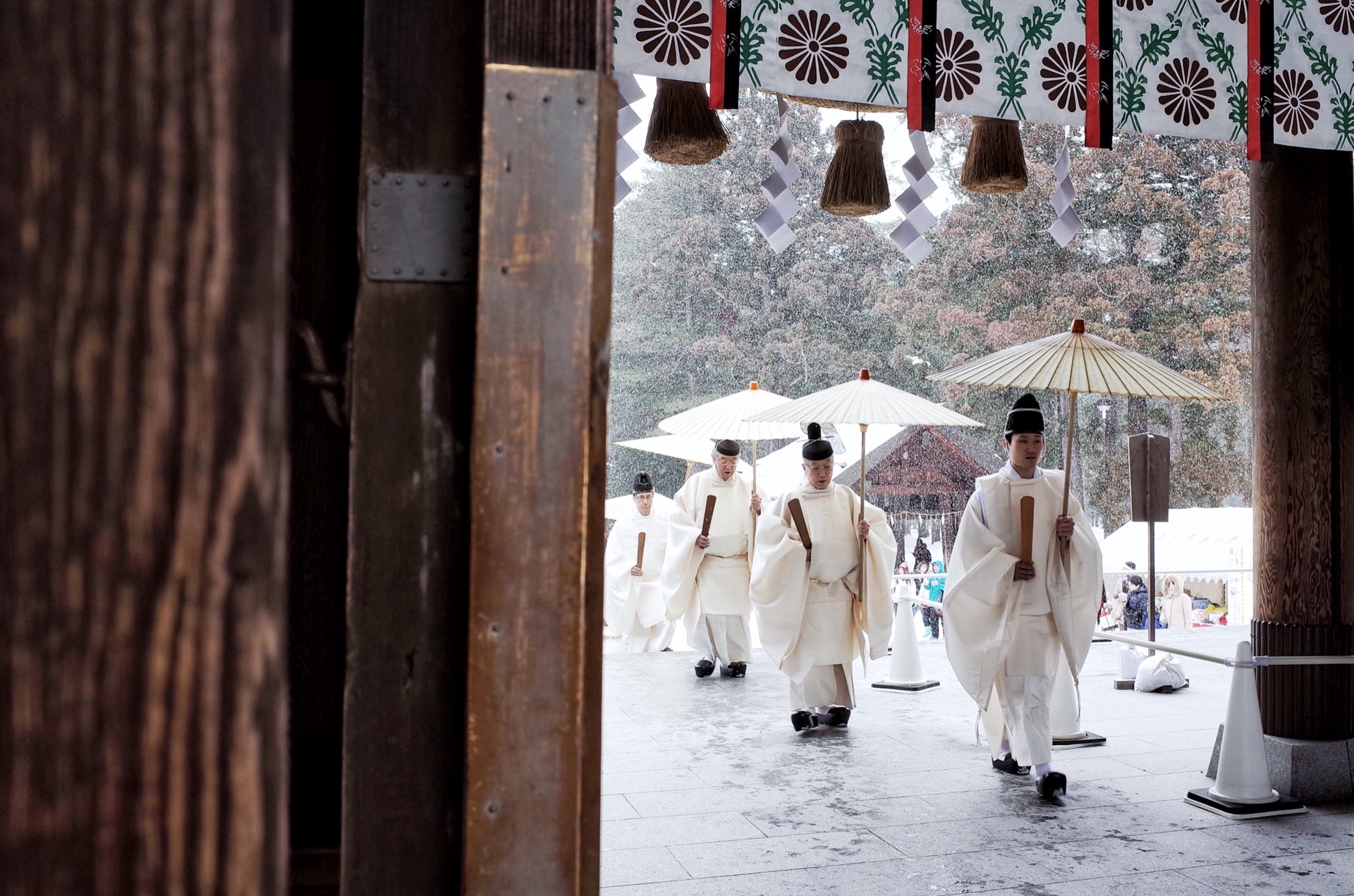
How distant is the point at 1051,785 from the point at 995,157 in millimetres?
2810

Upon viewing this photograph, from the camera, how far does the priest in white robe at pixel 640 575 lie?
9.84 m

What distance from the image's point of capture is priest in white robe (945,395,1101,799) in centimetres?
494

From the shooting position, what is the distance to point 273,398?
0.62m

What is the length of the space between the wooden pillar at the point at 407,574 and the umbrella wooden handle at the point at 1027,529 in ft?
14.0

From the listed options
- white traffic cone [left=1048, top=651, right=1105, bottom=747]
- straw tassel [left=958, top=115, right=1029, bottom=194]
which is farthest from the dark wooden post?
white traffic cone [left=1048, top=651, right=1105, bottom=747]

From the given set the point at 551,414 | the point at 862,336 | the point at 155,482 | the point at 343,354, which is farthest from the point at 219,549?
the point at 862,336

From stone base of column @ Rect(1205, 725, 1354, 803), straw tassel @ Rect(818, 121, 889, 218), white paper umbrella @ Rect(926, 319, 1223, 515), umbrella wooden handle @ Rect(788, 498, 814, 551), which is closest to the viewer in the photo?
stone base of column @ Rect(1205, 725, 1354, 803)

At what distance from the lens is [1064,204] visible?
5.55 meters

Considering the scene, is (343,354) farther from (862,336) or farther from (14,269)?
(862,336)

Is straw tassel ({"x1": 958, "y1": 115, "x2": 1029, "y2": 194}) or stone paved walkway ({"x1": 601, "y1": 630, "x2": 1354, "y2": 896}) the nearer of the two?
stone paved walkway ({"x1": 601, "y1": 630, "x2": 1354, "y2": 896})

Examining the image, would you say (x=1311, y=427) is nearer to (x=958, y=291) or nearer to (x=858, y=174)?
(x=858, y=174)

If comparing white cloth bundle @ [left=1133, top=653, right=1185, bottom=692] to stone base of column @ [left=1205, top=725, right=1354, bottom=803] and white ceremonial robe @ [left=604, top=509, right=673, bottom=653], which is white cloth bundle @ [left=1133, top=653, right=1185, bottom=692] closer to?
stone base of column @ [left=1205, top=725, right=1354, bottom=803]

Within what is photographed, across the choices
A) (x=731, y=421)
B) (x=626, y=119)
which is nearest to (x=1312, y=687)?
(x=626, y=119)

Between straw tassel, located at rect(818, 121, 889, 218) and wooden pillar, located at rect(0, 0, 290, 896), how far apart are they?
439cm
